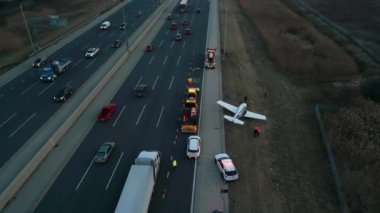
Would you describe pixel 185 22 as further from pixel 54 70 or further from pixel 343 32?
pixel 54 70

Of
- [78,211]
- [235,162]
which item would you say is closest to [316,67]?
[235,162]

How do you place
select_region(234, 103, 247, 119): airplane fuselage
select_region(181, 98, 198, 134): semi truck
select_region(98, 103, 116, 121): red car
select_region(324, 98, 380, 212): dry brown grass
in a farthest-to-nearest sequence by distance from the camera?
select_region(234, 103, 247, 119): airplane fuselage → select_region(98, 103, 116, 121): red car → select_region(181, 98, 198, 134): semi truck → select_region(324, 98, 380, 212): dry brown grass

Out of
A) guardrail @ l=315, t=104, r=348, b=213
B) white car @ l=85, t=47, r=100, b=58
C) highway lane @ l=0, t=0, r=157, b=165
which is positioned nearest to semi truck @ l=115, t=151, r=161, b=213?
highway lane @ l=0, t=0, r=157, b=165

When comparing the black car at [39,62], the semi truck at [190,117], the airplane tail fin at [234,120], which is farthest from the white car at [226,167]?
the black car at [39,62]

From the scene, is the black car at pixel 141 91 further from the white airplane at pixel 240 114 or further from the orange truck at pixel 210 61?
the orange truck at pixel 210 61

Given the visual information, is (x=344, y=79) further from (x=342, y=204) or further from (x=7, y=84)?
(x=7, y=84)

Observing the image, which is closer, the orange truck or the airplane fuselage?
the airplane fuselage

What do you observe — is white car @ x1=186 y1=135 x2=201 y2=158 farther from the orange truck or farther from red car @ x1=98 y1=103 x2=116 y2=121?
the orange truck
